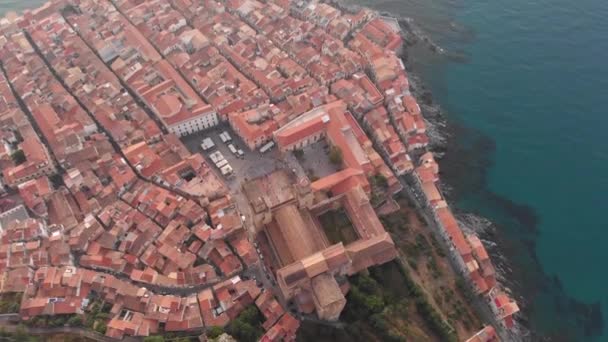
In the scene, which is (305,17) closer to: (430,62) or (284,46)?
(284,46)

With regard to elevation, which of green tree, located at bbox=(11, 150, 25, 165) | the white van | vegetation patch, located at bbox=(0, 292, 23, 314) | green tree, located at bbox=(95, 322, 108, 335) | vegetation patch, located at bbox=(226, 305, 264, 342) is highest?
green tree, located at bbox=(11, 150, 25, 165)

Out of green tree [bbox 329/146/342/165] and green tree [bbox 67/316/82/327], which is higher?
green tree [bbox 329/146/342/165]

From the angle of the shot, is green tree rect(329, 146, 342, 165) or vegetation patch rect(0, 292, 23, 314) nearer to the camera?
vegetation patch rect(0, 292, 23, 314)

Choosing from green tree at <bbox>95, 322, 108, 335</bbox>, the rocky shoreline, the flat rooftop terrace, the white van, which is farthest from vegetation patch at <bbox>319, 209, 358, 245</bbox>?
green tree at <bbox>95, 322, 108, 335</bbox>

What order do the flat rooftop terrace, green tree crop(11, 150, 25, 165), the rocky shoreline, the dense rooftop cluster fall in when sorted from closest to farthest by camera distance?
the dense rooftop cluster < the flat rooftop terrace < the rocky shoreline < green tree crop(11, 150, 25, 165)

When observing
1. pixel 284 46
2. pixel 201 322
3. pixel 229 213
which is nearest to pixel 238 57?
pixel 284 46

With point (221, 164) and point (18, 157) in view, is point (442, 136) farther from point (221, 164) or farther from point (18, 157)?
point (18, 157)

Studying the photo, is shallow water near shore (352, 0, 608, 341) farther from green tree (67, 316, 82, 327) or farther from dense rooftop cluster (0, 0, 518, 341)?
green tree (67, 316, 82, 327)
